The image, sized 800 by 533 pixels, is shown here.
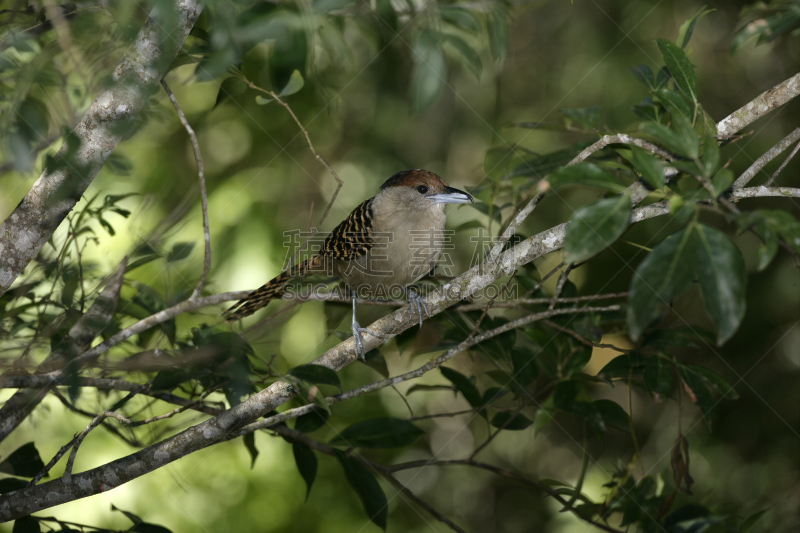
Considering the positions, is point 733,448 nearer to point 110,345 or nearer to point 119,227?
point 110,345

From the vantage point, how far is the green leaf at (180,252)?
197 centimetres

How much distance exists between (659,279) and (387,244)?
1609 mm

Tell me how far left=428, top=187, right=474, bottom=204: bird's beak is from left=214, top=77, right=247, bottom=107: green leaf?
954 mm

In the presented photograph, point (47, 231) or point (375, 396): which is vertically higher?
point (47, 231)

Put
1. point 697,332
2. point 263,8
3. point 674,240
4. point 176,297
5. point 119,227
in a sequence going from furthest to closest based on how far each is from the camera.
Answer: point 119,227 → point 176,297 → point 697,332 → point 263,8 → point 674,240

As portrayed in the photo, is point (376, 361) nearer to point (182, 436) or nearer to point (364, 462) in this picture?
point (364, 462)

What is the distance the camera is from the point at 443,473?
151 inches

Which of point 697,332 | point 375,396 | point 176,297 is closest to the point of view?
point 697,332

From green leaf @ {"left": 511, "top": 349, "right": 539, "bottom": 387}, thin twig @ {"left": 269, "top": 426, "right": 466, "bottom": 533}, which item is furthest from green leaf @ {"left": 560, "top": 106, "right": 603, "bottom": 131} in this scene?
thin twig @ {"left": 269, "top": 426, "right": 466, "bottom": 533}

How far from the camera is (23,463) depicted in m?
1.72

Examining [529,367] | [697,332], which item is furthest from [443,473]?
[697,332]

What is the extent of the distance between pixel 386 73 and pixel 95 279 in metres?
2.24

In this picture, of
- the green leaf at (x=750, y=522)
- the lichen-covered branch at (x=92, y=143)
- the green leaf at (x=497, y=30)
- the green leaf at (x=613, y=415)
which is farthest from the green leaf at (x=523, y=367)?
the lichen-covered branch at (x=92, y=143)

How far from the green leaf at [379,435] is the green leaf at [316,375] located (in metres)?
0.57
